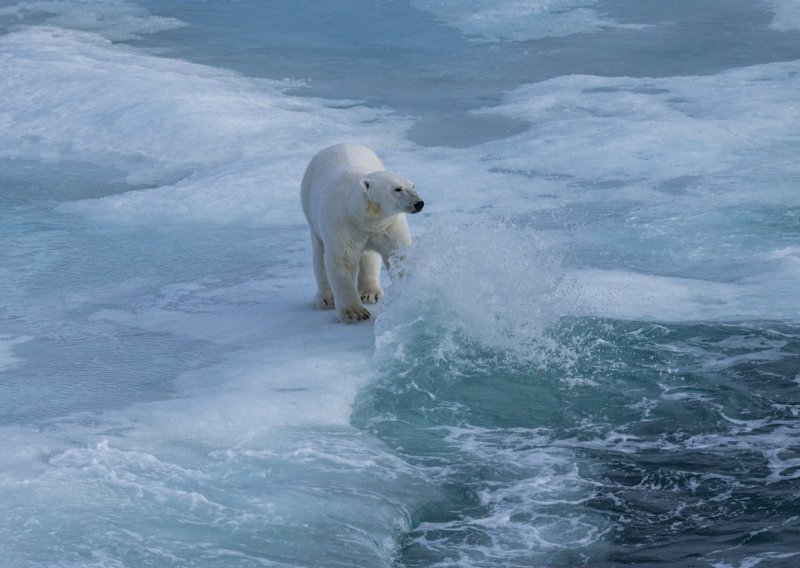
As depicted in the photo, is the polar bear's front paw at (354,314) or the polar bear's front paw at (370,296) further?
the polar bear's front paw at (370,296)

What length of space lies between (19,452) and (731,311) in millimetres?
3656

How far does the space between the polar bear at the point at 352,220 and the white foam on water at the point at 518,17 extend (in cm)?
→ 828

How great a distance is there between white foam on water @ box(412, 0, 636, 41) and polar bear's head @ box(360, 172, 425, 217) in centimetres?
883

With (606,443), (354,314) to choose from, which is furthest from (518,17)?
(606,443)

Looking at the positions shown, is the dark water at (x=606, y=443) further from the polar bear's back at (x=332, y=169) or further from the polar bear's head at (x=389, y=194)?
the polar bear's back at (x=332, y=169)

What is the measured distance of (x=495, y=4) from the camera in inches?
632

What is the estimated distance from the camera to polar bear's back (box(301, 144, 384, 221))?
6379 millimetres

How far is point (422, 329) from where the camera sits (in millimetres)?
6164

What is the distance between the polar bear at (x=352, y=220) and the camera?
6.03 meters

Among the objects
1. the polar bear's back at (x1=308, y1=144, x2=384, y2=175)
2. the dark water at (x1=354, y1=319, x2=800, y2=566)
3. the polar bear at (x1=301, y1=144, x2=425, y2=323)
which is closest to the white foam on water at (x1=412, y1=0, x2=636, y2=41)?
the polar bear's back at (x1=308, y1=144, x2=384, y2=175)

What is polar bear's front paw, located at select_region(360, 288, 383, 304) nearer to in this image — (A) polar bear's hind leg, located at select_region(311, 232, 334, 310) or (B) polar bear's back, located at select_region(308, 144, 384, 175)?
(A) polar bear's hind leg, located at select_region(311, 232, 334, 310)

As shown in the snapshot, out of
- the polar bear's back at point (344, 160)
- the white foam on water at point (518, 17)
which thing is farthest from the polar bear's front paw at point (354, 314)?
the white foam on water at point (518, 17)

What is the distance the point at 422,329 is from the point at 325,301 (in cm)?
82

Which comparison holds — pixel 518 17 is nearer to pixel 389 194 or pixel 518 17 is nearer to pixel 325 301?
pixel 325 301
